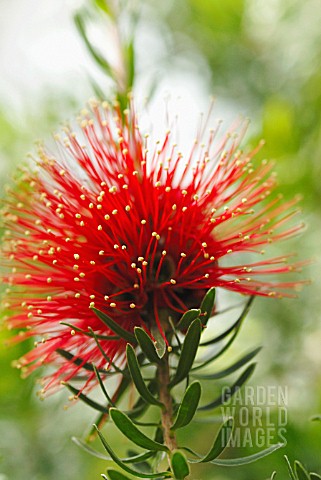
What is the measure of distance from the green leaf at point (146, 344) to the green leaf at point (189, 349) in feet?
0.12

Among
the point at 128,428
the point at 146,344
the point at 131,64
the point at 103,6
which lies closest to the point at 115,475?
the point at 128,428

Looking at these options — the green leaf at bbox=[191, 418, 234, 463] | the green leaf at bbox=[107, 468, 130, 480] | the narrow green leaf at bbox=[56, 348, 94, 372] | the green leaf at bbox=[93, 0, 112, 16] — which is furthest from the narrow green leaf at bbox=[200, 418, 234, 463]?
the green leaf at bbox=[93, 0, 112, 16]

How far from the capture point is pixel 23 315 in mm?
1071

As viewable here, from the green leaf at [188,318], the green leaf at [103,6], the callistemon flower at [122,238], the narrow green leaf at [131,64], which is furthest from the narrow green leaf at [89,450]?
the green leaf at [103,6]

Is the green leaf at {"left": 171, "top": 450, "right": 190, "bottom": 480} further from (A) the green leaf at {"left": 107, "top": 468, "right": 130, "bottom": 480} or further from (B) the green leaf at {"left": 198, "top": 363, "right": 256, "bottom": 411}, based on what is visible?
(B) the green leaf at {"left": 198, "top": 363, "right": 256, "bottom": 411}

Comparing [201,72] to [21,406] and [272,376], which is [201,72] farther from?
[21,406]

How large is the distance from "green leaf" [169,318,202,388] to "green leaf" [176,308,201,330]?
17 millimetres

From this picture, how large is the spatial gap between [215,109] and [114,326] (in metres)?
1.04

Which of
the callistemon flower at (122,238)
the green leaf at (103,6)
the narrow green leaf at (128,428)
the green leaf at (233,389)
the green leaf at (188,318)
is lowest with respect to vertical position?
the narrow green leaf at (128,428)

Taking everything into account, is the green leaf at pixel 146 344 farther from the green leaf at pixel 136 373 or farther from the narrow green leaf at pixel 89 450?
the narrow green leaf at pixel 89 450

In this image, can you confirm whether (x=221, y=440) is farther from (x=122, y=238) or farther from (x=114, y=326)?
(x=122, y=238)

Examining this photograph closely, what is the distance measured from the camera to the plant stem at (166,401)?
89cm

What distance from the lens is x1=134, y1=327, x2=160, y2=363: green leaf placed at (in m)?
0.84

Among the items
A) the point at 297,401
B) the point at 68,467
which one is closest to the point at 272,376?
the point at 297,401
